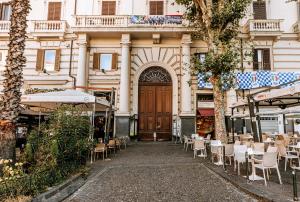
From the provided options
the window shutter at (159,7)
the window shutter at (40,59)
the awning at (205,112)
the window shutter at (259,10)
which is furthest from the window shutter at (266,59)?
the window shutter at (40,59)

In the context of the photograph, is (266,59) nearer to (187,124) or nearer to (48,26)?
(187,124)

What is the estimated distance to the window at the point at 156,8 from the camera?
2138 cm

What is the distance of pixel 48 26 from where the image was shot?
20.7 m

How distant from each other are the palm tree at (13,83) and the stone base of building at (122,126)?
442 inches

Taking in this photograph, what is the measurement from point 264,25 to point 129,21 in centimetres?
1013

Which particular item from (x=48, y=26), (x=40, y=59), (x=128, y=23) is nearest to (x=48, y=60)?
(x=40, y=59)

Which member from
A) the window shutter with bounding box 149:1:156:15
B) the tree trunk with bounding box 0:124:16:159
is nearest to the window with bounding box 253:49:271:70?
the window shutter with bounding box 149:1:156:15

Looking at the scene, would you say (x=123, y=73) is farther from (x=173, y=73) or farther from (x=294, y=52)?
(x=294, y=52)

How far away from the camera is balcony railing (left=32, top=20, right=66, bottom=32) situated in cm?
2059

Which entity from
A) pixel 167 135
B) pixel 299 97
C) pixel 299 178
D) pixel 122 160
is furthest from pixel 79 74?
pixel 299 178

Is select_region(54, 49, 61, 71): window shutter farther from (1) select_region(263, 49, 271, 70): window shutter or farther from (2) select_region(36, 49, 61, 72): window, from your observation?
(1) select_region(263, 49, 271, 70): window shutter

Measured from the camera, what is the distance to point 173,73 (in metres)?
20.3

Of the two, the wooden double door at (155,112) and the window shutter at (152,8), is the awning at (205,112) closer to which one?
the wooden double door at (155,112)

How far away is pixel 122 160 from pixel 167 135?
8891mm
